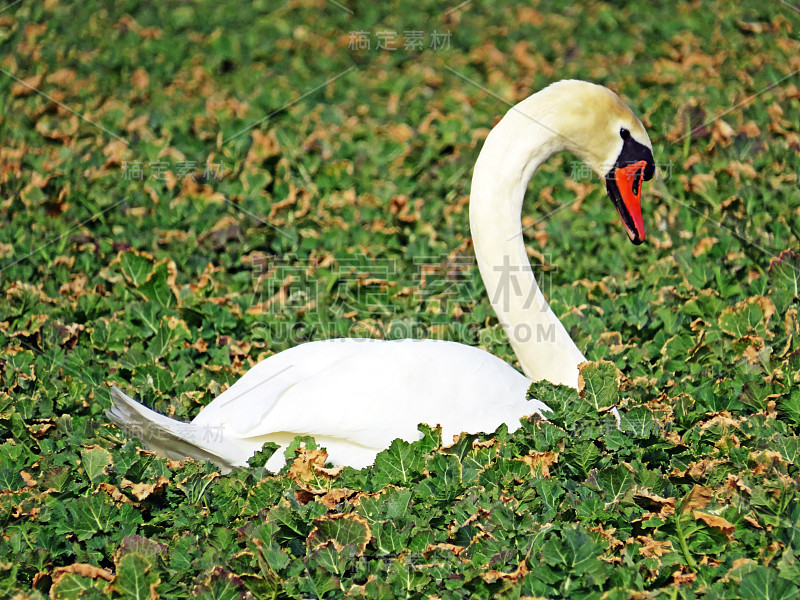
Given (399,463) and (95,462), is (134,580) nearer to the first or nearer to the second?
(95,462)

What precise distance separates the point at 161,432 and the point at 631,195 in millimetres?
1828

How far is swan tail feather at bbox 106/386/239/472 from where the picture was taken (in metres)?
2.96

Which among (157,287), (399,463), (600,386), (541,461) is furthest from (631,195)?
(157,287)

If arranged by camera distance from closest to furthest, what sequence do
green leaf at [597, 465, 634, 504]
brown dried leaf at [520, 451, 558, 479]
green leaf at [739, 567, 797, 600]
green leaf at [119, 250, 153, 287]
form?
green leaf at [739, 567, 797, 600] < green leaf at [597, 465, 634, 504] < brown dried leaf at [520, 451, 558, 479] < green leaf at [119, 250, 153, 287]

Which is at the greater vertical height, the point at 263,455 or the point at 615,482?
the point at 615,482

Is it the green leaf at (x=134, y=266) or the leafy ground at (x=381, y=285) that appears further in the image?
the green leaf at (x=134, y=266)

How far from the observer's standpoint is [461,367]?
125 inches

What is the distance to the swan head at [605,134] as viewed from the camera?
3.42 metres

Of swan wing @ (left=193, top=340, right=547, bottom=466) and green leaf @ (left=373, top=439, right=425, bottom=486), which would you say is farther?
swan wing @ (left=193, top=340, right=547, bottom=466)

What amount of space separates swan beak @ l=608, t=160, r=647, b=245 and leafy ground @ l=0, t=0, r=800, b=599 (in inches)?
19.4

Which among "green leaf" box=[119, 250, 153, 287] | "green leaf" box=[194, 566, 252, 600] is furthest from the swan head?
"green leaf" box=[119, 250, 153, 287]

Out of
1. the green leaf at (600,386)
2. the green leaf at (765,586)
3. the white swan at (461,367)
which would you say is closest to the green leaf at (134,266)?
the white swan at (461,367)

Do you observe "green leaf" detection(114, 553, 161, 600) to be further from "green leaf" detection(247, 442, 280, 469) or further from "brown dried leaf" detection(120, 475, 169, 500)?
"green leaf" detection(247, 442, 280, 469)

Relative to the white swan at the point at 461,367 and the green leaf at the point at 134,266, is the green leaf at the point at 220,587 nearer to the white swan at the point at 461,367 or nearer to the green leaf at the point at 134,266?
the white swan at the point at 461,367
